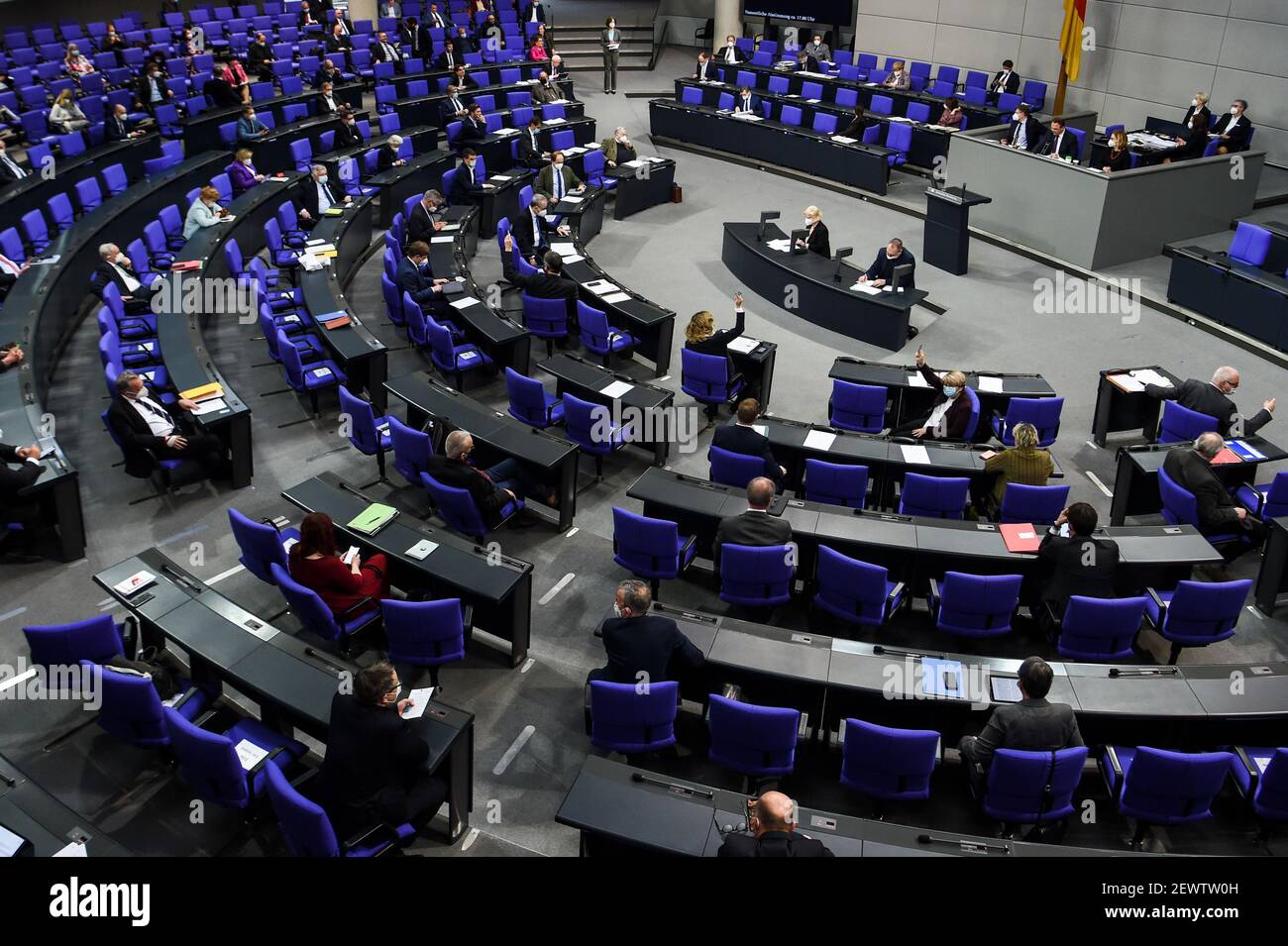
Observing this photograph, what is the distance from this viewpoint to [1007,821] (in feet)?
19.0

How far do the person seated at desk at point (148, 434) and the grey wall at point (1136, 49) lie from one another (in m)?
17.4

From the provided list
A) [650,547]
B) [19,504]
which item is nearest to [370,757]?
[650,547]

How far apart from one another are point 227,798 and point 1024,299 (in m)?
11.7

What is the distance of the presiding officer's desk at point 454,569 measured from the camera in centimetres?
680

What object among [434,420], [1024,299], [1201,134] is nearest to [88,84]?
[434,420]

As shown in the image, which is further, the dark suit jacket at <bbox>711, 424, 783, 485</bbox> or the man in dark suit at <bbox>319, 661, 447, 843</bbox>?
the dark suit jacket at <bbox>711, 424, 783, 485</bbox>

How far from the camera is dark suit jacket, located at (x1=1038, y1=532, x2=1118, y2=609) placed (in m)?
6.88

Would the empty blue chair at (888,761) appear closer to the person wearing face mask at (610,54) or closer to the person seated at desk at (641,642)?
the person seated at desk at (641,642)

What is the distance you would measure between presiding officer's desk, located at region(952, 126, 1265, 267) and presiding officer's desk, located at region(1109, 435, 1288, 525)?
195 inches

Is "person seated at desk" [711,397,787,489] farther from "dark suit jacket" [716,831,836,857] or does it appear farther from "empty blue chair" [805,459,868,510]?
"dark suit jacket" [716,831,836,857]

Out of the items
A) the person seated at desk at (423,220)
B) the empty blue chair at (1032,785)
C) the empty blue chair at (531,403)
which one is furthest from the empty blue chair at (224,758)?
the person seated at desk at (423,220)

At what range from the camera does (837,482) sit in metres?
8.32

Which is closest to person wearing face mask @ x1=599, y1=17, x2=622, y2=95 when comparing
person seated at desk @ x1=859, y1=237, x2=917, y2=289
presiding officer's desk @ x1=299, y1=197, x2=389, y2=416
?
presiding officer's desk @ x1=299, y1=197, x2=389, y2=416

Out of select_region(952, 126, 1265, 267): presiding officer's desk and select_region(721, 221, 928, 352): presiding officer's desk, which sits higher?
select_region(952, 126, 1265, 267): presiding officer's desk
